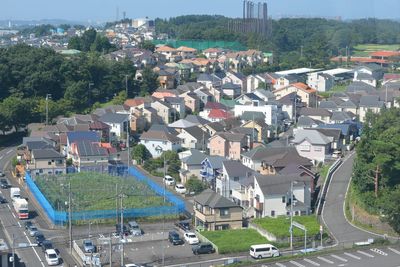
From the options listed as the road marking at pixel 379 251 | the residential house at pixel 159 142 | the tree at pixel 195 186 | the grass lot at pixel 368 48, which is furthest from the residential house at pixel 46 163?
the grass lot at pixel 368 48

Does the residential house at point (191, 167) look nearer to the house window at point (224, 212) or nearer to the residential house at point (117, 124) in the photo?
the house window at point (224, 212)

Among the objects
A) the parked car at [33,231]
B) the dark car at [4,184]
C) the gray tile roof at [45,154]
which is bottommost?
the dark car at [4,184]

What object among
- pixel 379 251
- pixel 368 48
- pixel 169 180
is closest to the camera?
pixel 379 251

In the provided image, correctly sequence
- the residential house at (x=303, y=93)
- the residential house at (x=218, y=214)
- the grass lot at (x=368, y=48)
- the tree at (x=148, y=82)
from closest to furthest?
the residential house at (x=218, y=214), the residential house at (x=303, y=93), the tree at (x=148, y=82), the grass lot at (x=368, y=48)

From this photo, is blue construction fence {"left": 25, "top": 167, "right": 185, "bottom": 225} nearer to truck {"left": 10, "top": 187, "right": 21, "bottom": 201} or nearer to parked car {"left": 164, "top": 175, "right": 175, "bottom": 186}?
truck {"left": 10, "top": 187, "right": 21, "bottom": 201}

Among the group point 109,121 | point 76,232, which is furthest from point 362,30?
point 76,232

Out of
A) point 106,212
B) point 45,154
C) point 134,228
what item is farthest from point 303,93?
point 134,228

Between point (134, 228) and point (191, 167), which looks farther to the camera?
point (191, 167)

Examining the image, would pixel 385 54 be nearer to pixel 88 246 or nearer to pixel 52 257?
pixel 88 246
